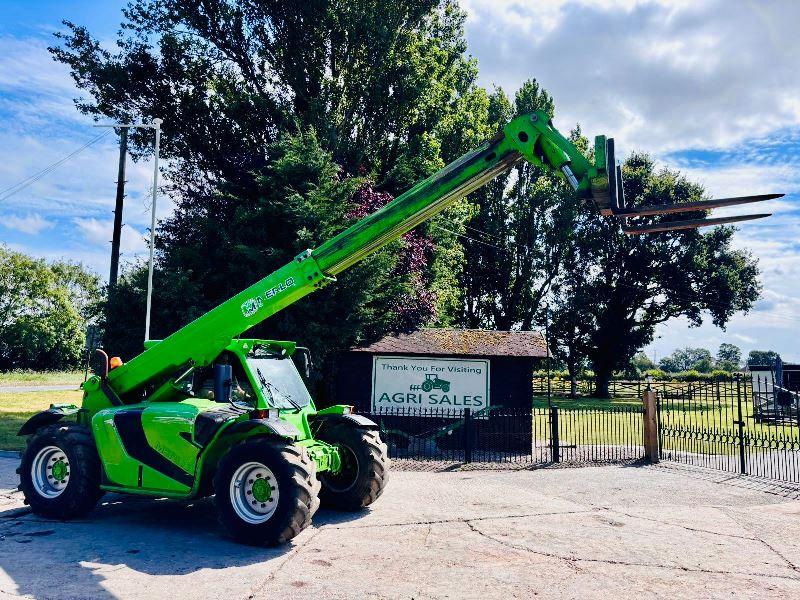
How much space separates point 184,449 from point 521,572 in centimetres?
445

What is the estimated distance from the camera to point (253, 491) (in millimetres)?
8164

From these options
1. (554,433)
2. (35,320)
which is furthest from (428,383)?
(35,320)

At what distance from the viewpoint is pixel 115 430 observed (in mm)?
9047

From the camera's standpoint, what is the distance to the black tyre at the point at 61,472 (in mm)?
8969

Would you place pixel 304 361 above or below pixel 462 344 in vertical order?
below

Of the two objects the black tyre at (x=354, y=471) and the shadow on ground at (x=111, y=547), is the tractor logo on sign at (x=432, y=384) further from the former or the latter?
the shadow on ground at (x=111, y=547)

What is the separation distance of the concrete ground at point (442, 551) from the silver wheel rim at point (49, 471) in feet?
1.38

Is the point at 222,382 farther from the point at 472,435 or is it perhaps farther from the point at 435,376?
the point at 472,435

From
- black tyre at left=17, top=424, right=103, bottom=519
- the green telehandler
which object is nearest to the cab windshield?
the green telehandler

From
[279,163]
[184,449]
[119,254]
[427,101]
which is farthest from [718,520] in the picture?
[119,254]

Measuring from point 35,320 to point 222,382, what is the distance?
2409 inches

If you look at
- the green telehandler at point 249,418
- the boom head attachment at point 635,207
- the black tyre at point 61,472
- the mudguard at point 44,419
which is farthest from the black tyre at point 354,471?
the boom head attachment at point 635,207

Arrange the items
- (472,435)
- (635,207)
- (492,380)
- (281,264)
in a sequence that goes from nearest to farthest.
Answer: (635,207), (281,264), (472,435), (492,380)

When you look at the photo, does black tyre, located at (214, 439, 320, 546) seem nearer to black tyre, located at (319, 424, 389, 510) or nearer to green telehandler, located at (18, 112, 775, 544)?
green telehandler, located at (18, 112, 775, 544)
